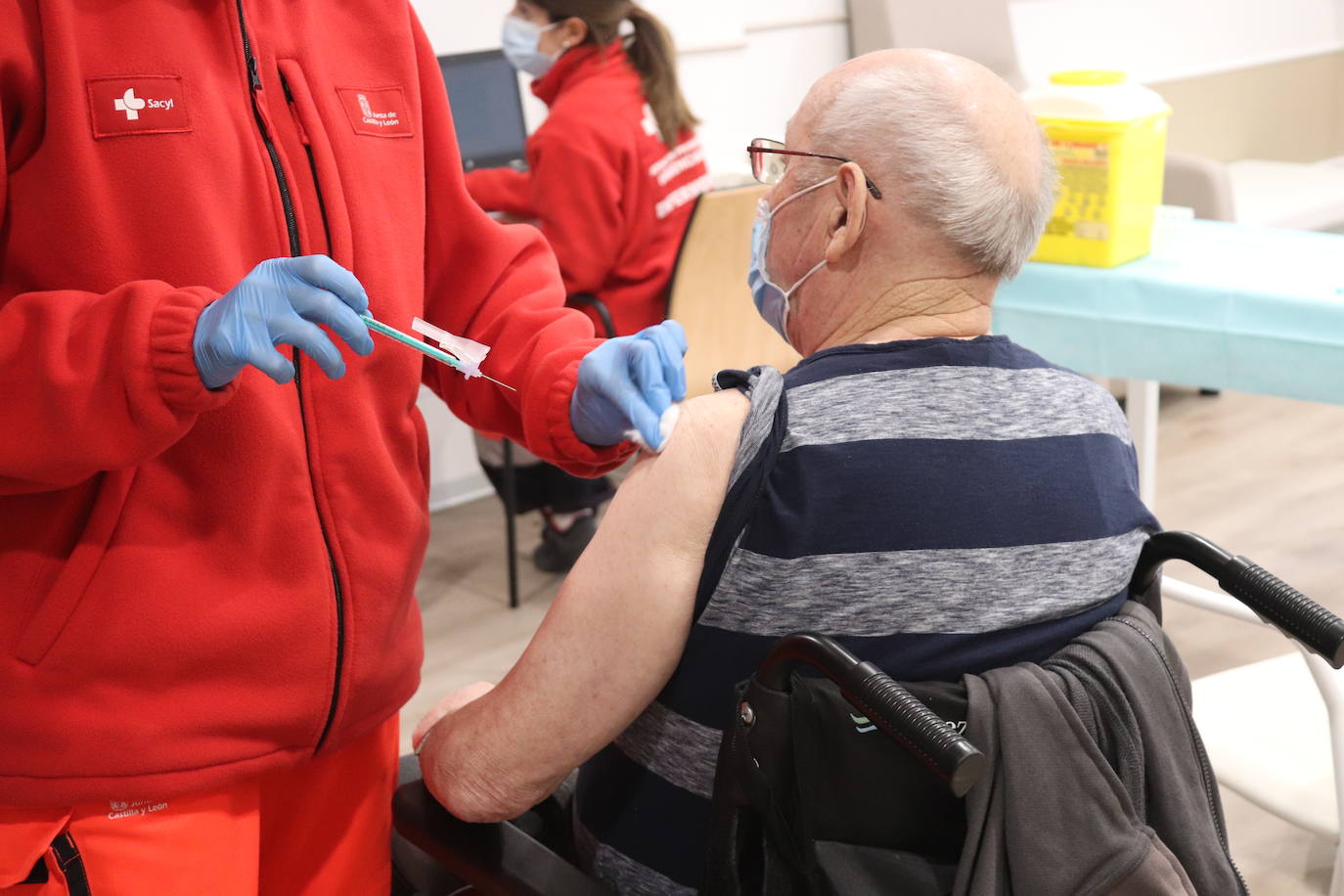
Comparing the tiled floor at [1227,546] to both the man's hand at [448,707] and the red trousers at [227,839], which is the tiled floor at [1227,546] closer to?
the man's hand at [448,707]

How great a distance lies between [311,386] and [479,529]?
2.85 m

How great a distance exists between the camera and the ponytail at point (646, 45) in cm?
318

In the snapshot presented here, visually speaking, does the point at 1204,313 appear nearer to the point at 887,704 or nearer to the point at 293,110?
the point at 887,704

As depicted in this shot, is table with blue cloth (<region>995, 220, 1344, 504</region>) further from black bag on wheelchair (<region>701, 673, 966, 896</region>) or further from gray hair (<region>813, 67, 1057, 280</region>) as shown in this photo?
black bag on wheelchair (<region>701, 673, 966, 896</region>)

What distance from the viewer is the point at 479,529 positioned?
153 inches

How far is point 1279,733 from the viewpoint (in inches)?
67.0

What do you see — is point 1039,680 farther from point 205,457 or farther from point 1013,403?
point 205,457

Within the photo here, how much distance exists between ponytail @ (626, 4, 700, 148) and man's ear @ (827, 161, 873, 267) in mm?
1908

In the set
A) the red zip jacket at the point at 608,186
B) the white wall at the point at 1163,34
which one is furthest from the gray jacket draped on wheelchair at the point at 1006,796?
the white wall at the point at 1163,34

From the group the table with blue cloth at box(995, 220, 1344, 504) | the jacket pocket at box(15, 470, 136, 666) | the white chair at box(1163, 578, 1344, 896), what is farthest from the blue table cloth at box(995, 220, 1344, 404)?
the jacket pocket at box(15, 470, 136, 666)

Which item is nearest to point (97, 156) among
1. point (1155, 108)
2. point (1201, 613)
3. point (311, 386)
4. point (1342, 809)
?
point (311, 386)

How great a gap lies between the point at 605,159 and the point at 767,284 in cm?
175

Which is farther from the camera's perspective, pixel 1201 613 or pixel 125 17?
pixel 1201 613

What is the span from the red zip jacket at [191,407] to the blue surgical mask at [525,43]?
7.24ft
